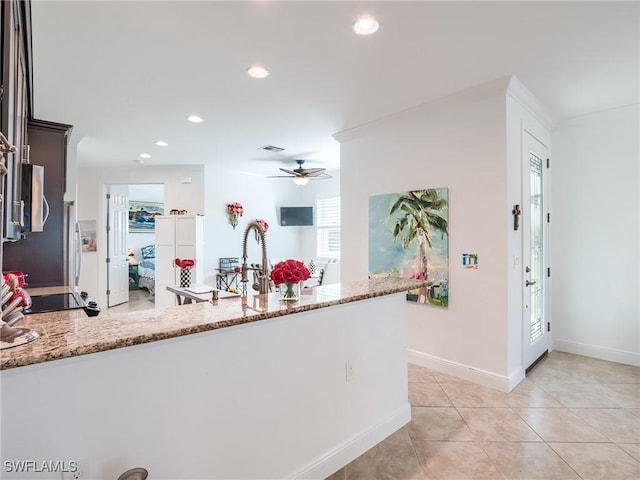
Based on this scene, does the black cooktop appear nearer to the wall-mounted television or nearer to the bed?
the wall-mounted television

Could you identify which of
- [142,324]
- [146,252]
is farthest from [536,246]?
[146,252]

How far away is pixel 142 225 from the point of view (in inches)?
377

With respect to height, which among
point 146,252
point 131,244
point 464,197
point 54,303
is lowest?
point 54,303

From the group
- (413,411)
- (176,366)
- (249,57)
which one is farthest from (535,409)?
(249,57)

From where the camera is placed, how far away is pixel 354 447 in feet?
6.63

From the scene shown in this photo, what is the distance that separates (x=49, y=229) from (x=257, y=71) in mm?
2599

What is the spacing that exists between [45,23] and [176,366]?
2225 millimetres

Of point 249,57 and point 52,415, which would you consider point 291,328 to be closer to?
point 52,415

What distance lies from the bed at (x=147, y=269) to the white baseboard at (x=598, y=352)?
780cm

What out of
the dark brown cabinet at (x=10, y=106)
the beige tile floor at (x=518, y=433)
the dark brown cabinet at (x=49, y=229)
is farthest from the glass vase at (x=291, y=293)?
the dark brown cabinet at (x=49, y=229)

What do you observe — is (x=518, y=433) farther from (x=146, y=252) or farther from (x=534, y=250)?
(x=146, y=252)

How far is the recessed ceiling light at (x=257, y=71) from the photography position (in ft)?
8.30

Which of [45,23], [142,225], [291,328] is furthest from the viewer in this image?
[142,225]

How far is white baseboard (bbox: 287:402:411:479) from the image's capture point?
1814 millimetres
